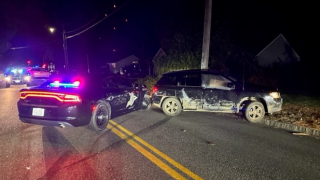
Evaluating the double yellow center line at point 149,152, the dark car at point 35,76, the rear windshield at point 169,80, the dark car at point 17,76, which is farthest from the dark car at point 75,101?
the dark car at point 17,76

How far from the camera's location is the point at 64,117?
5535 millimetres

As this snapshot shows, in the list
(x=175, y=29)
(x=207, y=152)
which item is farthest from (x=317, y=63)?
(x=207, y=152)

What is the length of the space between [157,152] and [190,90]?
387cm

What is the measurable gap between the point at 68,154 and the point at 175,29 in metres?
15.0

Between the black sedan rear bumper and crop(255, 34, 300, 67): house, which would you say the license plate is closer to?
the black sedan rear bumper

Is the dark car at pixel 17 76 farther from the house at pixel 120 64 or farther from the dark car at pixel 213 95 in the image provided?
the house at pixel 120 64

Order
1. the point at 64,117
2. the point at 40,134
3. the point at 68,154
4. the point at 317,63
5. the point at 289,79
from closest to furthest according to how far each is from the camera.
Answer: the point at 68,154, the point at 64,117, the point at 40,134, the point at 289,79, the point at 317,63

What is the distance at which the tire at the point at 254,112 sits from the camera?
7.68m

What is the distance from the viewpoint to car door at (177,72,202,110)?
823 centimetres

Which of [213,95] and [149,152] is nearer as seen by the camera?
[149,152]

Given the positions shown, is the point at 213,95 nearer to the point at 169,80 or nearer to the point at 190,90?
the point at 190,90

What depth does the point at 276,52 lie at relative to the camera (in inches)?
1019

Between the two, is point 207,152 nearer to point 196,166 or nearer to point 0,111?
point 196,166

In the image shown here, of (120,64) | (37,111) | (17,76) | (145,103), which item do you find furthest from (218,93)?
(120,64)
